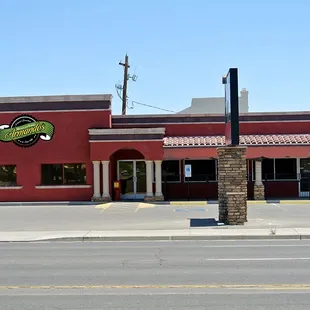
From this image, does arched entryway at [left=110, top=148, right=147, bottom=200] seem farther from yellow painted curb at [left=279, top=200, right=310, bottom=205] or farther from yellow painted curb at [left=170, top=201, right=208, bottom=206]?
Answer: yellow painted curb at [left=279, top=200, right=310, bottom=205]

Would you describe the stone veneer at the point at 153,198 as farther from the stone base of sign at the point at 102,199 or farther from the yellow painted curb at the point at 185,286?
the yellow painted curb at the point at 185,286

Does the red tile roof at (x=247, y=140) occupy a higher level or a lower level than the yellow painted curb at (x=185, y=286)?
higher

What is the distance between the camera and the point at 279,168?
29.4 m

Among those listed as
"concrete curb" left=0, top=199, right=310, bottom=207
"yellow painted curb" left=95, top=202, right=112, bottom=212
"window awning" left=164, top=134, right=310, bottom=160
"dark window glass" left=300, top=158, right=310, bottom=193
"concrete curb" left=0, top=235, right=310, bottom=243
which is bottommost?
"concrete curb" left=0, top=235, right=310, bottom=243

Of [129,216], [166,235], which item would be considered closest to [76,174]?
[129,216]

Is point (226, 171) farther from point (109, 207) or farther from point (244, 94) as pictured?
point (244, 94)

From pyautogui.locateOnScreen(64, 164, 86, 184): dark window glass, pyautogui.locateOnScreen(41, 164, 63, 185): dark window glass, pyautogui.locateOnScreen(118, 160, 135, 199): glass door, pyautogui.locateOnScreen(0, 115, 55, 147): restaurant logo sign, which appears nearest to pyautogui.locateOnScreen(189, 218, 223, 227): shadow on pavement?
pyautogui.locateOnScreen(118, 160, 135, 199): glass door

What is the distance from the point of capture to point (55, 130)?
28281 millimetres

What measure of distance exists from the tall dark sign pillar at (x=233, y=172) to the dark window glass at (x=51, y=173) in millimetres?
13226

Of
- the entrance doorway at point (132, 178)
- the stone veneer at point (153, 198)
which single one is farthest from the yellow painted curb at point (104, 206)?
the entrance doorway at point (132, 178)

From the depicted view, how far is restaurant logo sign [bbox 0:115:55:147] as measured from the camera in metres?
28.3

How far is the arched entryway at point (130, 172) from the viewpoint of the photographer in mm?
29250

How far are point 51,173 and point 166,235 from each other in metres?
14.7

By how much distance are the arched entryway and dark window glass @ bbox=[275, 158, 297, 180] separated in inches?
307
